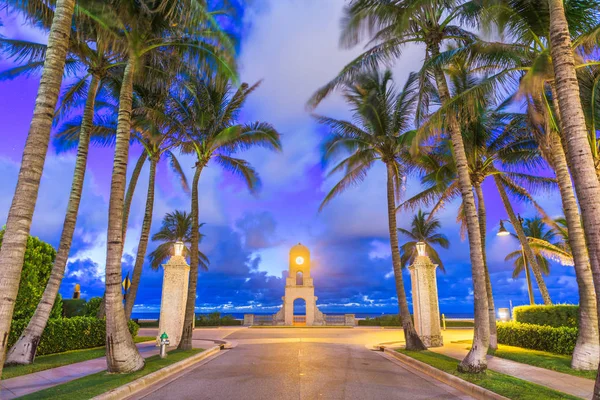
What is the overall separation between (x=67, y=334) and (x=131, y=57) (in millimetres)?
10037

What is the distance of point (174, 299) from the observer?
16250mm

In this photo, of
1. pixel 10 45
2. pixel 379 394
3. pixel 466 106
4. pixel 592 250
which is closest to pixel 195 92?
pixel 10 45

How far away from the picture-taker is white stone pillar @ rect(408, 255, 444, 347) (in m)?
16.0

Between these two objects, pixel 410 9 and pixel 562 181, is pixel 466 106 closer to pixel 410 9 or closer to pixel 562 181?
pixel 410 9

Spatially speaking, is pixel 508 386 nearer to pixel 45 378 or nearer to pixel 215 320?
pixel 45 378

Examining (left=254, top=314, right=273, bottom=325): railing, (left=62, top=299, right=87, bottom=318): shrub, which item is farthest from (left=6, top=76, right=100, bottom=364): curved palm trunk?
(left=254, top=314, right=273, bottom=325): railing

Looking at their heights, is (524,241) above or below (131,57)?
below

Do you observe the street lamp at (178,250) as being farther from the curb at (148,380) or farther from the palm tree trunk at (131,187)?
the curb at (148,380)

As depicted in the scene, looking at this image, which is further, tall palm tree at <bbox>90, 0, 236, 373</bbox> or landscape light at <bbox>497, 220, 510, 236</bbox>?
landscape light at <bbox>497, 220, 510, 236</bbox>

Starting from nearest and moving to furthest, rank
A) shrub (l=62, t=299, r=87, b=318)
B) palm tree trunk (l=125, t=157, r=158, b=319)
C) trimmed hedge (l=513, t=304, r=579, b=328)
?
trimmed hedge (l=513, t=304, r=579, b=328) → palm tree trunk (l=125, t=157, r=158, b=319) → shrub (l=62, t=299, r=87, b=318)

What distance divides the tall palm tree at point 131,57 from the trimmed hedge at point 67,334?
492 cm

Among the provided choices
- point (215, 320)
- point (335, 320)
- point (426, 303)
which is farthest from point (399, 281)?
point (215, 320)

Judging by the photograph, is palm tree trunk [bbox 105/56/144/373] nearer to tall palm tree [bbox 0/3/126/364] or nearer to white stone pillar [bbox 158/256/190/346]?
tall palm tree [bbox 0/3/126/364]

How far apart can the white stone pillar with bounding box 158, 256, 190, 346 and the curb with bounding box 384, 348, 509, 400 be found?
9.39 meters
